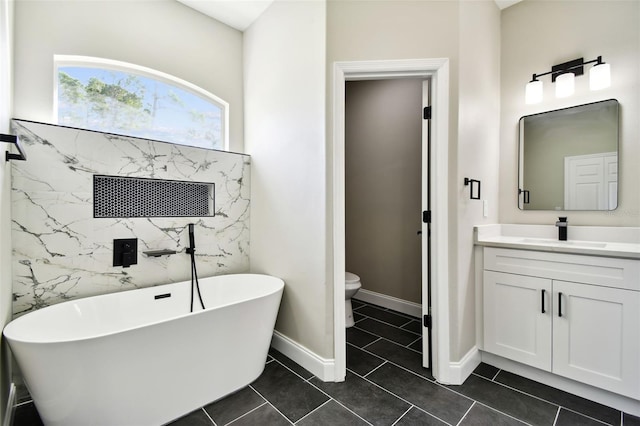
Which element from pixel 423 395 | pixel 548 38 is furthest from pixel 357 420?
pixel 548 38

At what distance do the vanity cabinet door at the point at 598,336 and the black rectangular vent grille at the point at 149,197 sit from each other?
8.66 feet

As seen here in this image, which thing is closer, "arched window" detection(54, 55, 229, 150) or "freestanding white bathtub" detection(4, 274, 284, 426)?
"freestanding white bathtub" detection(4, 274, 284, 426)

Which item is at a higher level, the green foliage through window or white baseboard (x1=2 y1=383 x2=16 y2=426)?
the green foliage through window

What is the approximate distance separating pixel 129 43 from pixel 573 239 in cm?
368

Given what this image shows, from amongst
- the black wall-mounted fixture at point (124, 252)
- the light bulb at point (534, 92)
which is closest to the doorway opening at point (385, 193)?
the light bulb at point (534, 92)

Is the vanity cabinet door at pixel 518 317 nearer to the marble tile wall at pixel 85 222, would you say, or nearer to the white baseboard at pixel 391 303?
the white baseboard at pixel 391 303

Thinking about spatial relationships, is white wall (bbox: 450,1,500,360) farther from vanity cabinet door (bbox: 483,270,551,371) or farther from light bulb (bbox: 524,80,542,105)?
light bulb (bbox: 524,80,542,105)

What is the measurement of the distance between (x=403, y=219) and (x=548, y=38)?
6.27 ft

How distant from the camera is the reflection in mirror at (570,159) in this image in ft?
6.74

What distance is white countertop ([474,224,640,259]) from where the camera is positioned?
67.1 inches

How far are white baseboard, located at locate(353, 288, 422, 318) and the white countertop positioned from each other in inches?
44.4

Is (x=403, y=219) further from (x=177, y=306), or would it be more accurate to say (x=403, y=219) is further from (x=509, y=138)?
(x=177, y=306)

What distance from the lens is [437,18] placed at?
1.87 m

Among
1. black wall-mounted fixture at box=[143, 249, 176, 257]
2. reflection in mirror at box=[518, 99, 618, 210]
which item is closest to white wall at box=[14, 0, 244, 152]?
black wall-mounted fixture at box=[143, 249, 176, 257]
